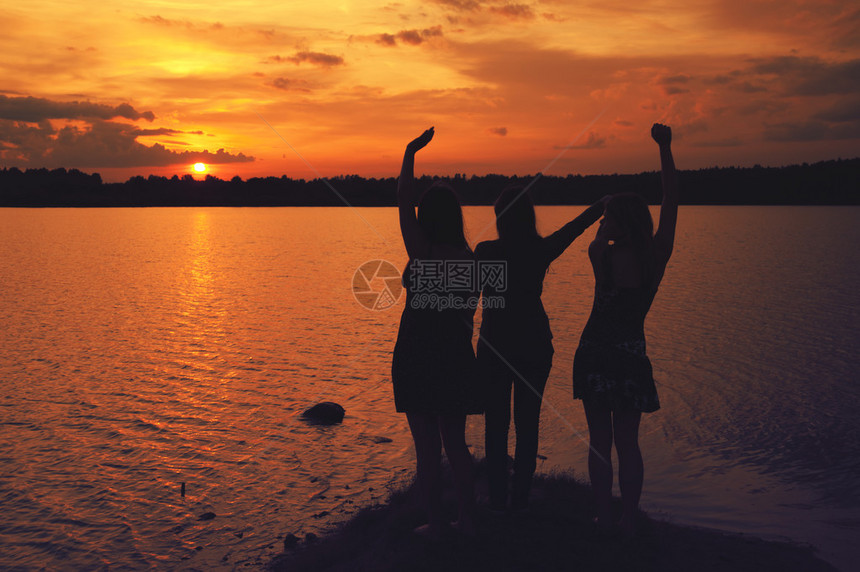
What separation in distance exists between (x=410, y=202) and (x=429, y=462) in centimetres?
212

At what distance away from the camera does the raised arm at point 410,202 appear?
4492 millimetres

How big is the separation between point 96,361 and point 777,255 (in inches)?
2015

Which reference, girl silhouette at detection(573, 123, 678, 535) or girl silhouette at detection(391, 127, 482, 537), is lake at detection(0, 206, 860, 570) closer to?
girl silhouette at detection(573, 123, 678, 535)

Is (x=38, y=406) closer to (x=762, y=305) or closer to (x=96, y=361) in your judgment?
(x=96, y=361)

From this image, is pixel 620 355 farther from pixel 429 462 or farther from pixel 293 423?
pixel 293 423

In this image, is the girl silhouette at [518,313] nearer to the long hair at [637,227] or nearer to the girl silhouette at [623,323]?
the long hair at [637,227]

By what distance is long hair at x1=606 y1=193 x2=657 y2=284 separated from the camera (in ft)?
14.9

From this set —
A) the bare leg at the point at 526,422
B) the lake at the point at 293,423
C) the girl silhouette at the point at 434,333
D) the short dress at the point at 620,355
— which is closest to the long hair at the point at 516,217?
the lake at the point at 293,423

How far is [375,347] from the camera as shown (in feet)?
61.1

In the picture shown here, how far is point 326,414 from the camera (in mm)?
11516

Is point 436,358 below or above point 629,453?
above

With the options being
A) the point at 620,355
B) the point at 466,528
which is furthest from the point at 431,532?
the point at 620,355

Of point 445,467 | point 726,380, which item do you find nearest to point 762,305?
point 726,380

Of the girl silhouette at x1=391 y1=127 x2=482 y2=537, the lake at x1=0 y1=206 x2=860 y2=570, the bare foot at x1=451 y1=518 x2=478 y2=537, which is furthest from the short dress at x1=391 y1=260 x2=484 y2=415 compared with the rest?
the lake at x1=0 y1=206 x2=860 y2=570
